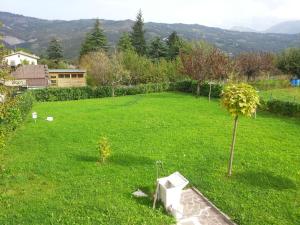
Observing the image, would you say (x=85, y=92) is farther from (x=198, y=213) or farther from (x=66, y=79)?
(x=198, y=213)

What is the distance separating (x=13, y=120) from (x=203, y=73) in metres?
18.1

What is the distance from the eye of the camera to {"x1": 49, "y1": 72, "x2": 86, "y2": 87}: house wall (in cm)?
4622

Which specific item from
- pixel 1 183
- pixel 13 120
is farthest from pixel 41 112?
pixel 1 183

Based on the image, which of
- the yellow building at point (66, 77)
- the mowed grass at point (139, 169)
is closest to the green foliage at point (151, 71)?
the yellow building at point (66, 77)

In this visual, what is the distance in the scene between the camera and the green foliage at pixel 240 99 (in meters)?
9.86

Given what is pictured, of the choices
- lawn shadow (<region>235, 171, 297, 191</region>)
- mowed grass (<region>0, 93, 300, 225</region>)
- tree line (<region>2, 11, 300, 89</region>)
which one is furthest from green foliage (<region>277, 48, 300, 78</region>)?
lawn shadow (<region>235, 171, 297, 191</region>)

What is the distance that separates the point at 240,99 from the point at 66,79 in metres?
39.9

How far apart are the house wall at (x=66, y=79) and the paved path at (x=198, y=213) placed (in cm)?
4002

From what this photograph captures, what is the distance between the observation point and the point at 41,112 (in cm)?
2298

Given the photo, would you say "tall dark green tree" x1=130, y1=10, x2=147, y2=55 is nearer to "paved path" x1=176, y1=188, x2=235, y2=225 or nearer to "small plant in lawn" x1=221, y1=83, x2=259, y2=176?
"small plant in lawn" x1=221, y1=83, x2=259, y2=176

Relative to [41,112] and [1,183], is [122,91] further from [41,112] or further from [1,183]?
[1,183]

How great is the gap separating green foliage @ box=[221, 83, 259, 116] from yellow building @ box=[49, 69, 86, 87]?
1511 inches

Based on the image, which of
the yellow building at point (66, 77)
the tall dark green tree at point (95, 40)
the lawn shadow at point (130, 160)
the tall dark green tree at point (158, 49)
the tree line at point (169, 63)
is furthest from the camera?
the tall dark green tree at point (95, 40)

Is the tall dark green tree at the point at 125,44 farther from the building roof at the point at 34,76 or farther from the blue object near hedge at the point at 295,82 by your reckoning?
the blue object near hedge at the point at 295,82
